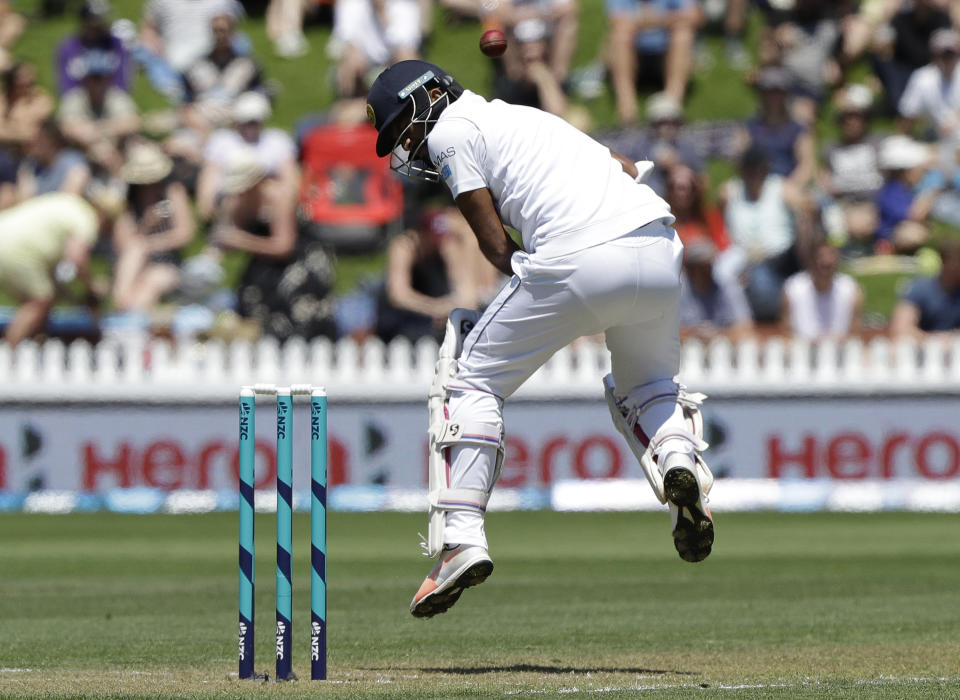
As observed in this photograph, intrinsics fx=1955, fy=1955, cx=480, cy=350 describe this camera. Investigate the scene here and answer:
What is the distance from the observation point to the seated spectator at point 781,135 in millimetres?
17656

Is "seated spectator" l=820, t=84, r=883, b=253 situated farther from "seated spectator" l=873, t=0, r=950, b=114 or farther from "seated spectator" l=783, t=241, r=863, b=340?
"seated spectator" l=783, t=241, r=863, b=340

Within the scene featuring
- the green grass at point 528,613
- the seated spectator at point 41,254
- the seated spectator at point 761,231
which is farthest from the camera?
the seated spectator at point 761,231

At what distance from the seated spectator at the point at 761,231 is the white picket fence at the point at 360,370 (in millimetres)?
657

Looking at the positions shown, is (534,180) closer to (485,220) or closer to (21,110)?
(485,220)

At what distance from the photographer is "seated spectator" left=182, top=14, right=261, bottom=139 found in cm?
1891

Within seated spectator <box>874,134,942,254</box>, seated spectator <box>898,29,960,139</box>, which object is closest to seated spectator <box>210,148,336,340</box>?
seated spectator <box>874,134,942,254</box>

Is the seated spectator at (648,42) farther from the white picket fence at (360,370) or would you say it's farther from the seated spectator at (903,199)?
the white picket fence at (360,370)

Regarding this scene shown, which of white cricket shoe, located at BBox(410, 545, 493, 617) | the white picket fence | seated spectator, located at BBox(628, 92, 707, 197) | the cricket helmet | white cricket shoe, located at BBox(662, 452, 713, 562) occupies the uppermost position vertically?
the cricket helmet

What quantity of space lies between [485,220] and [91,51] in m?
13.3

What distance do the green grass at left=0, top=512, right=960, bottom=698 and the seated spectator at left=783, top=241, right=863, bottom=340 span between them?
2113 mm

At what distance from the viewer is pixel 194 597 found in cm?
983

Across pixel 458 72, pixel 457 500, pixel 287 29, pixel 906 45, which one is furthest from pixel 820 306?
pixel 457 500

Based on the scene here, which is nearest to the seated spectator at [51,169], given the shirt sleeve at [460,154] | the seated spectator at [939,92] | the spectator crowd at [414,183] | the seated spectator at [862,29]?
the spectator crowd at [414,183]

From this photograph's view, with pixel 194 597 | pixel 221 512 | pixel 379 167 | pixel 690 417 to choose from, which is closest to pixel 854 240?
pixel 379 167
